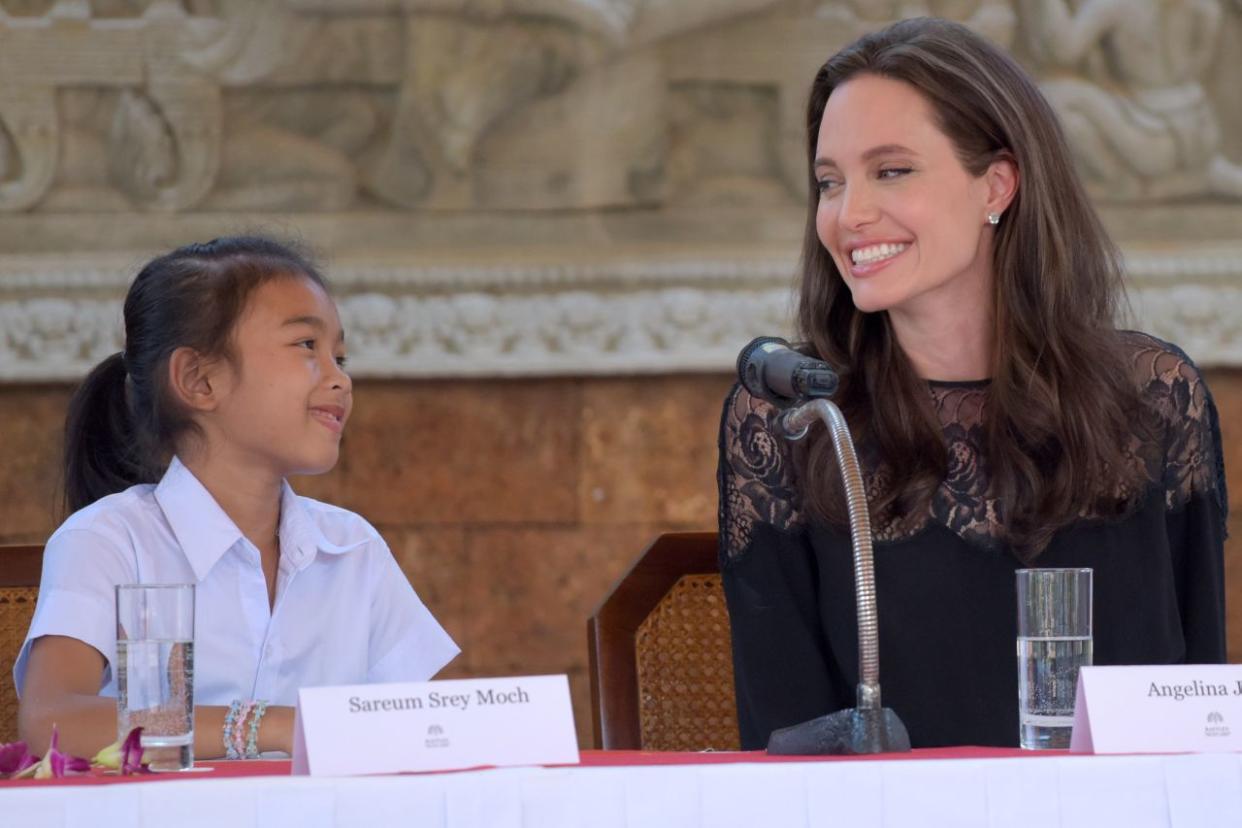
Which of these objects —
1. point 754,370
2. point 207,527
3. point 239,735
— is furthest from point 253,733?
point 754,370

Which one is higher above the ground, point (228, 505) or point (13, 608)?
point (228, 505)

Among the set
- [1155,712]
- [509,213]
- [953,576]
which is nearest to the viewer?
[1155,712]

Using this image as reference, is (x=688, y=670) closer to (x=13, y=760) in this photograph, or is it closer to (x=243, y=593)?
(x=243, y=593)

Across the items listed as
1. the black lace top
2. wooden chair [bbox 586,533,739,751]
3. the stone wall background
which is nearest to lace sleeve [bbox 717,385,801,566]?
the black lace top

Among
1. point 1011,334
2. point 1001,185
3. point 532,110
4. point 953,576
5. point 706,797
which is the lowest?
point 706,797

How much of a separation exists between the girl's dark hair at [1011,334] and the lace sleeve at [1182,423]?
1.4 inches

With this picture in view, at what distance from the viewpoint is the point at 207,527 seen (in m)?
2.09

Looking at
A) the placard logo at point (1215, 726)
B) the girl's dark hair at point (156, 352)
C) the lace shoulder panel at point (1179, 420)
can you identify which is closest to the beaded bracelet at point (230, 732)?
the girl's dark hair at point (156, 352)

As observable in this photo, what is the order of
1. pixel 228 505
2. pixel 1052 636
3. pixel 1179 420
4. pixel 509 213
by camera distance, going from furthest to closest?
pixel 509 213 → pixel 228 505 → pixel 1179 420 → pixel 1052 636

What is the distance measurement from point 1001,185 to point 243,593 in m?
0.96

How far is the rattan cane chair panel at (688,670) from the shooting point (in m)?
2.19

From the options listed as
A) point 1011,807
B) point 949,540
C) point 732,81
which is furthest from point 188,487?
point 732,81

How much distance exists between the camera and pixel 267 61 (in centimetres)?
344

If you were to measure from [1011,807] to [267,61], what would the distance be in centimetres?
255
